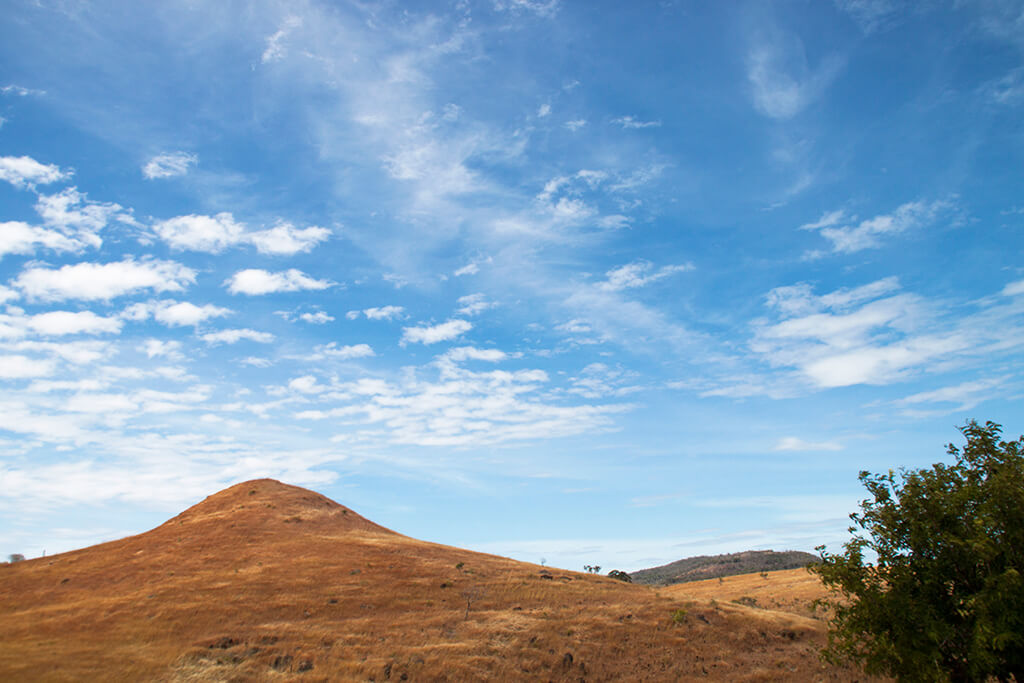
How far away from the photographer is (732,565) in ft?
513

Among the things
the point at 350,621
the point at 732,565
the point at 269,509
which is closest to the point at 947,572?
the point at 350,621

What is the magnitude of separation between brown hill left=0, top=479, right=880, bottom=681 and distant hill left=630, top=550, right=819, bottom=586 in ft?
244

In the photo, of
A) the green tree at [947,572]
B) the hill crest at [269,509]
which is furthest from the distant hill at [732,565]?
the green tree at [947,572]

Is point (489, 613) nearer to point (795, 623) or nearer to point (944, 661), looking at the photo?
point (795, 623)

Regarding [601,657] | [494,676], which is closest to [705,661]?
[601,657]

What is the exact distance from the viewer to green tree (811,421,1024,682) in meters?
24.8

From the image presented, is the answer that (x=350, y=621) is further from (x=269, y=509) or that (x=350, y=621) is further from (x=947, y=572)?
(x=947, y=572)

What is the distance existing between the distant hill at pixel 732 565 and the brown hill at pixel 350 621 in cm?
7452

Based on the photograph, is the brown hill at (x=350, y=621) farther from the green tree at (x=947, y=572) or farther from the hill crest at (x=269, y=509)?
the green tree at (x=947, y=572)

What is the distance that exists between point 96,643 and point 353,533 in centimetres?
3232

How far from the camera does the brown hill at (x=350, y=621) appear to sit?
4106 cm

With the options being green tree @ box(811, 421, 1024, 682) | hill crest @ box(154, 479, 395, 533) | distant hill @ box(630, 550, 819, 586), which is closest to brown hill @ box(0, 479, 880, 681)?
hill crest @ box(154, 479, 395, 533)

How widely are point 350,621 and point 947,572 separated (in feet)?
132

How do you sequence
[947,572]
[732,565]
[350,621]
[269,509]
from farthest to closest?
[732,565] < [269,509] < [350,621] < [947,572]
